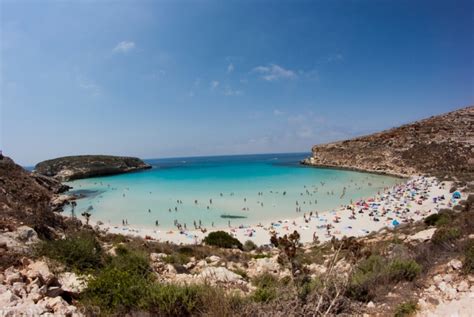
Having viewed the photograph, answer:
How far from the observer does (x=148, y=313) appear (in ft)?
12.3

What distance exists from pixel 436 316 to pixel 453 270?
170cm

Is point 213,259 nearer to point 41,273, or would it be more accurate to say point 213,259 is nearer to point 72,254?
point 72,254

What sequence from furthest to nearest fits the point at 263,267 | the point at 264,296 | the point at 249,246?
1. the point at 249,246
2. the point at 263,267
3. the point at 264,296

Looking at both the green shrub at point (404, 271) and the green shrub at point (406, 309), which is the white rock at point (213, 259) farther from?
the green shrub at point (406, 309)


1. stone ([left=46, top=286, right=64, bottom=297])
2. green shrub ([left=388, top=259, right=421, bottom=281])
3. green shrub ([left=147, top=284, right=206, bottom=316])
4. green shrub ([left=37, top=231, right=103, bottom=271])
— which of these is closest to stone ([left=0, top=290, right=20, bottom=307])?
stone ([left=46, top=286, right=64, bottom=297])

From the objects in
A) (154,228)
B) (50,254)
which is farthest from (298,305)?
(154,228)

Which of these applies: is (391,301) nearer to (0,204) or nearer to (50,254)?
(50,254)

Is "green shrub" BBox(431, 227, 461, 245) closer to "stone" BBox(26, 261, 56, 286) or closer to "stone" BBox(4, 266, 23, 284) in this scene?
"stone" BBox(26, 261, 56, 286)

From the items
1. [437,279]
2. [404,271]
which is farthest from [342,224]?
[437,279]

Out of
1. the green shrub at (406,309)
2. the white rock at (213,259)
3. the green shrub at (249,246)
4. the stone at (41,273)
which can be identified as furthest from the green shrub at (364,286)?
the green shrub at (249,246)

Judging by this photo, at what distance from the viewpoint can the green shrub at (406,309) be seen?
3.74 meters

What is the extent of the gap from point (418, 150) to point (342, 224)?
161 feet

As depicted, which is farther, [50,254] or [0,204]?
[0,204]

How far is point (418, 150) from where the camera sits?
5575 cm
